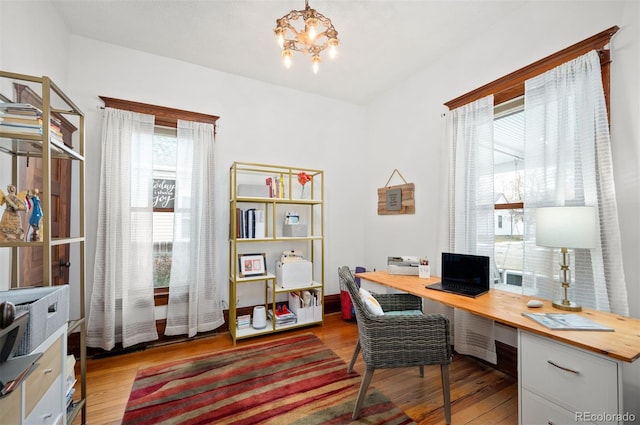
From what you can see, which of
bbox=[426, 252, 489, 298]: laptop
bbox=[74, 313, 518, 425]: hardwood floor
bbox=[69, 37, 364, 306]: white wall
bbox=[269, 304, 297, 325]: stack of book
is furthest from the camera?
bbox=[269, 304, 297, 325]: stack of book

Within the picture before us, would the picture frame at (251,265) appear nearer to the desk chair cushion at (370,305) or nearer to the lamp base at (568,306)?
the desk chair cushion at (370,305)

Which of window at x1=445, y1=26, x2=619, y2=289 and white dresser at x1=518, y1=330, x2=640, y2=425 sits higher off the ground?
window at x1=445, y1=26, x2=619, y2=289

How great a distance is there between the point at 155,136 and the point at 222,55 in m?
1.12

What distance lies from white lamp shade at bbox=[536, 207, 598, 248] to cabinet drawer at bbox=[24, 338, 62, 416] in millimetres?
2628

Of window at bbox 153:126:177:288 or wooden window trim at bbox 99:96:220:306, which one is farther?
window at bbox 153:126:177:288

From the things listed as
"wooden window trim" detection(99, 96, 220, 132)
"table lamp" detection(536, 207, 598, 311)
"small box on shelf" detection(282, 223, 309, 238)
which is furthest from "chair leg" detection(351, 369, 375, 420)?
"wooden window trim" detection(99, 96, 220, 132)

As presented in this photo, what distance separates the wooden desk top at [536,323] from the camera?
1213mm

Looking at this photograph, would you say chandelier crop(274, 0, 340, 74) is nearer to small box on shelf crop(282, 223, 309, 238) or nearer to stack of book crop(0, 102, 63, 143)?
stack of book crop(0, 102, 63, 143)

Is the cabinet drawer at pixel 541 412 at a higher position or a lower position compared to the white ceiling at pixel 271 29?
lower

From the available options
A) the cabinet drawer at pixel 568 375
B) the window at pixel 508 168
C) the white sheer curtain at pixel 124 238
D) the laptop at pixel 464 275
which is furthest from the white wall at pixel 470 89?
the white sheer curtain at pixel 124 238

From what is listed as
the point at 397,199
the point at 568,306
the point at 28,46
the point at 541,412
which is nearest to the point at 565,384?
the point at 541,412

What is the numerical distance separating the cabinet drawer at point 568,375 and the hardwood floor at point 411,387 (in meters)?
0.53

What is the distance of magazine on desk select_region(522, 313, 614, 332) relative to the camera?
4.57ft

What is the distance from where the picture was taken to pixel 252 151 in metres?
3.31
